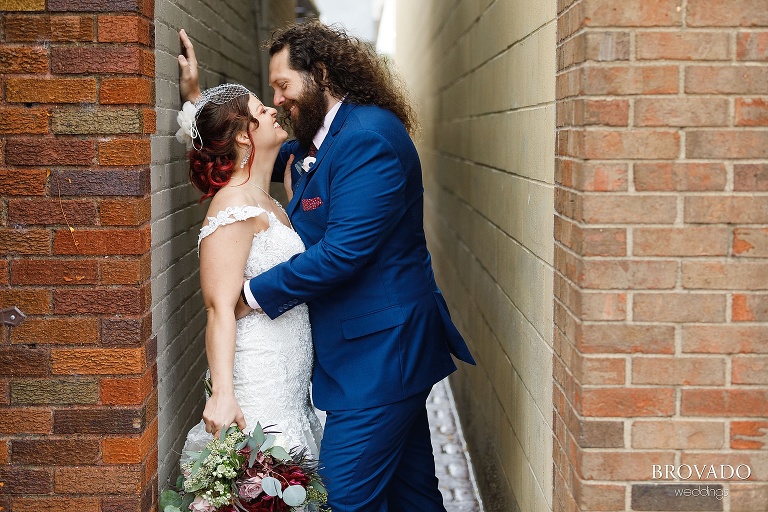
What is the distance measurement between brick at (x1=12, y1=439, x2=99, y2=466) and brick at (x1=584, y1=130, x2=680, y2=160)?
1.86 m

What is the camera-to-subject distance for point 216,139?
3.57 meters

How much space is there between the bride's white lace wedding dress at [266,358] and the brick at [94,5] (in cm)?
79

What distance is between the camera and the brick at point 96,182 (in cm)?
304

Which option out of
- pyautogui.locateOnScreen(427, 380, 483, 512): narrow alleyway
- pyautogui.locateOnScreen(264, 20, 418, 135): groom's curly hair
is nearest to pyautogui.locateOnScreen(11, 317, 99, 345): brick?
pyautogui.locateOnScreen(264, 20, 418, 135): groom's curly hair

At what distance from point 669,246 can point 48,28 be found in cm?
200

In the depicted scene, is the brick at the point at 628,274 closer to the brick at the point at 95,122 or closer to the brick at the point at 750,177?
the brick at the point at 750,177

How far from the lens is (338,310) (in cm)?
359

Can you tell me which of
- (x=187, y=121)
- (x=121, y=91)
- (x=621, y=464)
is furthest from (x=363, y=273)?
(x=621, y=464)

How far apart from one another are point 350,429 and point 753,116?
1.80 m

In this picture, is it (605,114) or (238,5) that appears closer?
(605,114)

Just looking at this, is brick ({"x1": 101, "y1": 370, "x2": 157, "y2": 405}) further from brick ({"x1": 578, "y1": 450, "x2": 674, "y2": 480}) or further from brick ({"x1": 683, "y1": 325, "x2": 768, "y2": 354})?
brick ({"x1": 683, "y1": 325, "x2": 768, "y2": 354})

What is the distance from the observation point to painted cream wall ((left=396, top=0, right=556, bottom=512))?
3.31m

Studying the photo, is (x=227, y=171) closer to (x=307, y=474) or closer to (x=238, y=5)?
(x=307, y=474)

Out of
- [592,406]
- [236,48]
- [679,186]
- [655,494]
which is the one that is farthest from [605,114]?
[236,48]
